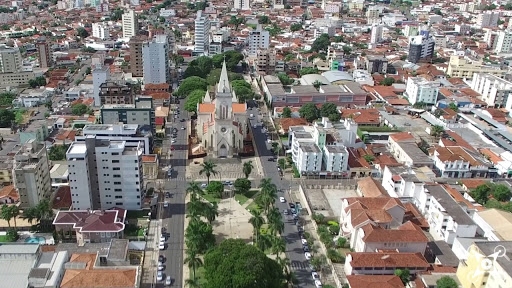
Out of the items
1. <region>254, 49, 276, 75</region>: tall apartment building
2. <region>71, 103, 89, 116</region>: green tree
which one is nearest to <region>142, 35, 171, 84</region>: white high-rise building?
<region>71, 103, 89, 116</region>: green tree

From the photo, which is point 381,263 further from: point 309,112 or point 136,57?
point 136,57

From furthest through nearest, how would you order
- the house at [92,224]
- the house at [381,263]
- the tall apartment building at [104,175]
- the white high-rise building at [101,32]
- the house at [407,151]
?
the white high-rise building at [101,32] → the house at [407,151] → the tall apartment building at [104,175] → the house at [92,224] → the house at [381,263]

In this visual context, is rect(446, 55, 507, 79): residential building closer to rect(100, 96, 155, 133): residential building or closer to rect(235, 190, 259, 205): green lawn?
rect(235, 190, 259, 205): green lawn

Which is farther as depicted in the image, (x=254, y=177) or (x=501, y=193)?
(x=254, y=177)

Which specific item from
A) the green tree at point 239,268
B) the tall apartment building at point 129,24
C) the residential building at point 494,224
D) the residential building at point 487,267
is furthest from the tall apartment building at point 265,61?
the residential building at point 487,267

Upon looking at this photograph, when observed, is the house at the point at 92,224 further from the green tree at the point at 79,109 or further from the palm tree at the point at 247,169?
the green tree at the point at 79,109

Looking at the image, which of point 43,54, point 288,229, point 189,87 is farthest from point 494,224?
point 43,54
